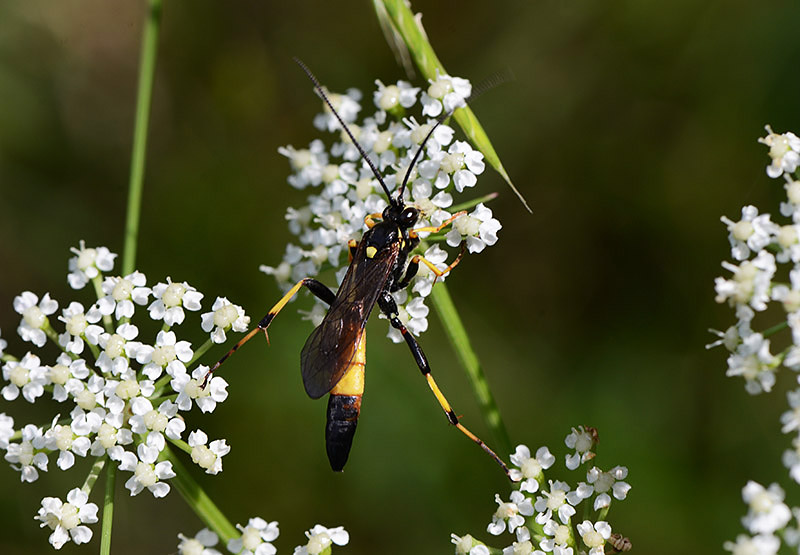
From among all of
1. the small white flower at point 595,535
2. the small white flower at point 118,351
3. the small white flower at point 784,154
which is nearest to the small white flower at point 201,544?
the small white flower at point 118,351

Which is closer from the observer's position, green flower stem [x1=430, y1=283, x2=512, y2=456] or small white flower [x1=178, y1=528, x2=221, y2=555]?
small white flower [x1=178, y1=528, x2=221, y2=555]

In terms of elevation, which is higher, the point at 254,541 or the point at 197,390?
the point at 197,390

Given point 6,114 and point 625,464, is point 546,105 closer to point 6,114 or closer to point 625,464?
point 625,464

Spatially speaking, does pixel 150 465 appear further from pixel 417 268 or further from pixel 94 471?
pixel 417 268

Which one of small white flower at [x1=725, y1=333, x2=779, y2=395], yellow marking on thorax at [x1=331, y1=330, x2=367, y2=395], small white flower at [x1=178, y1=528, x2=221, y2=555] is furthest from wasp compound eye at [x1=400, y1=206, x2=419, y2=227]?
small white flower at [x1=178, y1=528, x2=221, y2=555]

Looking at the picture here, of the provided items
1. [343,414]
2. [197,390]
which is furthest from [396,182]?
[197,390]

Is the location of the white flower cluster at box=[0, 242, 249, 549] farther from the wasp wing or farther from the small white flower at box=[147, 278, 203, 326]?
the wasp wing
